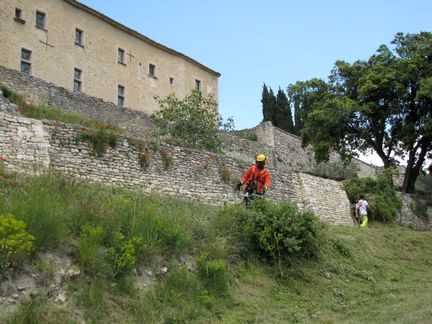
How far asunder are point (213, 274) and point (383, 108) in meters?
22.9

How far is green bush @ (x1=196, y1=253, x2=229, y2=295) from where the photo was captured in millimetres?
7715

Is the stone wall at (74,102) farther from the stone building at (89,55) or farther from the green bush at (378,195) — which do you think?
the green bush at (378,195)

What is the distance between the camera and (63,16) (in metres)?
31.1

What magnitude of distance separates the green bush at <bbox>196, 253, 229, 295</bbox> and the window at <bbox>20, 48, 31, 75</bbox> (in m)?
24.4

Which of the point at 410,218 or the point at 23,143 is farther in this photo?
the point at 410,218

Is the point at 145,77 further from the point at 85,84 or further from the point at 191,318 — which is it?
the point at 191,318

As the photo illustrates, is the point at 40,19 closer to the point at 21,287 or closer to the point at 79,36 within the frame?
the point at 79,36

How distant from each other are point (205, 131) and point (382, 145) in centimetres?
1212

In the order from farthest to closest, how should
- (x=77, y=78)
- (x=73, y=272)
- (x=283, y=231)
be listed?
(x=77, y=78) → (x=283, y=231) → (x=73, y=272)

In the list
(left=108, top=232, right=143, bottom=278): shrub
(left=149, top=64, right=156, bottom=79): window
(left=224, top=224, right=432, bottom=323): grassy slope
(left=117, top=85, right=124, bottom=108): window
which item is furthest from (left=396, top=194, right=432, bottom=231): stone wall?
(left=149, top=64, right=156, bottom=79): window

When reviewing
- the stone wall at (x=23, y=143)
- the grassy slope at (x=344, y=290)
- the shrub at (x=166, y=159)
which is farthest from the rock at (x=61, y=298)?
the shrub at (x=166, y=159)

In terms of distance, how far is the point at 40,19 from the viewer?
98.7 ft

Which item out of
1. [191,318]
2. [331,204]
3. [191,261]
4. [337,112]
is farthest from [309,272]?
[337,112]

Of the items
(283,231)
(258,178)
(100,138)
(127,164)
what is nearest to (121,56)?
(127,164)
